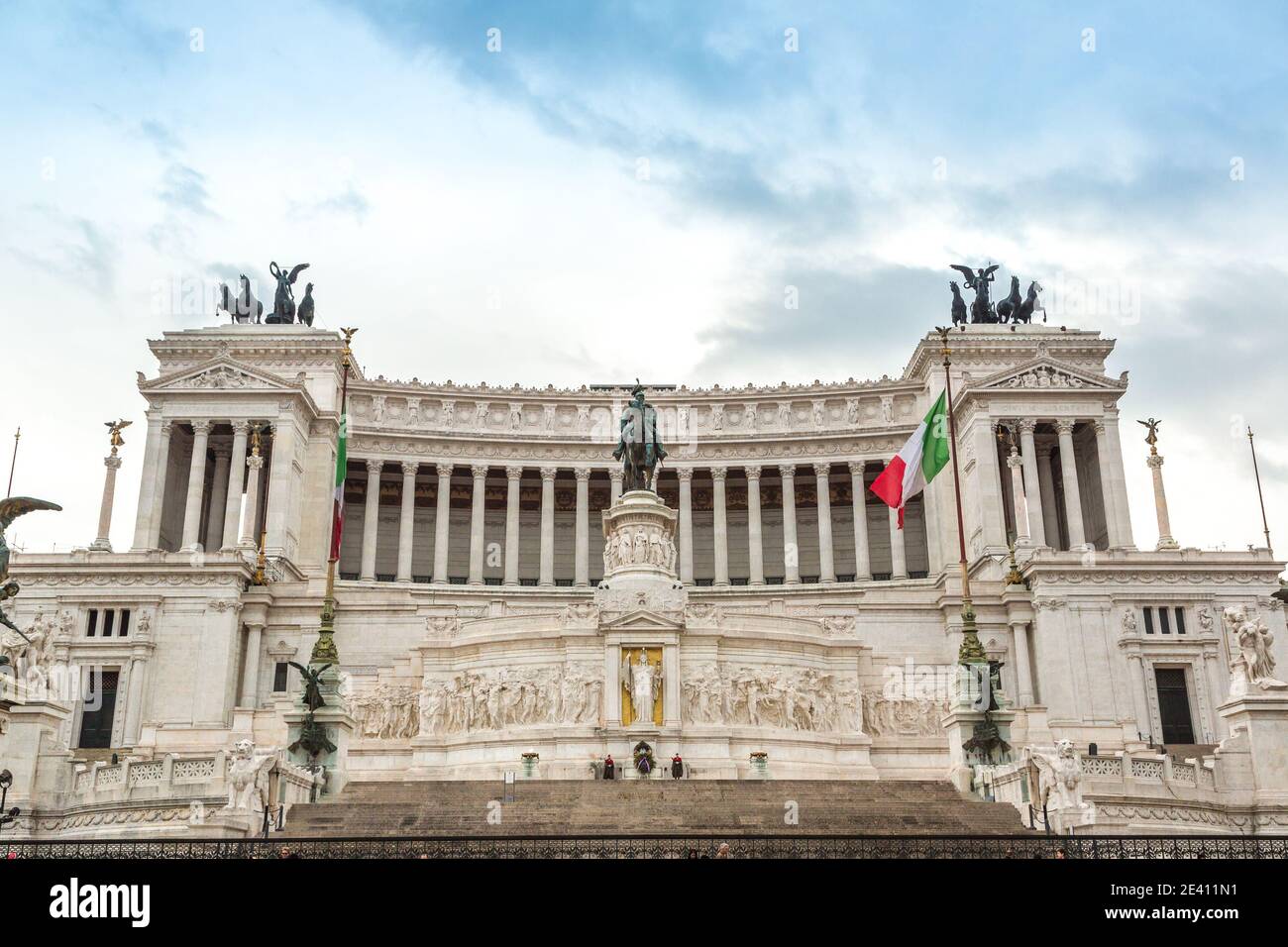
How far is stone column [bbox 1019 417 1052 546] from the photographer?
2904 inches

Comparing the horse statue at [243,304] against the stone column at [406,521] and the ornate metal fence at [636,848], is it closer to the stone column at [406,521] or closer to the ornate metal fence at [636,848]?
the stone column at [406,521]

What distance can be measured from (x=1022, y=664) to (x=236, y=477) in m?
45.3

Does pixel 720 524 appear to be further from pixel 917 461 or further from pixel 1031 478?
pixel 917 461

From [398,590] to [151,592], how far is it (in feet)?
54.6

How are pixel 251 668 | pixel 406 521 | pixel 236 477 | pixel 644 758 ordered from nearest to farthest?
1. pixel 644 758
2. pixel 251 668
3. pixel 236 477
4. pixel 406 521

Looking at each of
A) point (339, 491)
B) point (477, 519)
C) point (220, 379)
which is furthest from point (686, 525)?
point (339, 491)

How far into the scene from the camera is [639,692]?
44.6 metres

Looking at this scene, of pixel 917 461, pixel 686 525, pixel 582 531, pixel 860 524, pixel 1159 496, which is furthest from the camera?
pixel 686 525

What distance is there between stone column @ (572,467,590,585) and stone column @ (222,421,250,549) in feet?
68.8

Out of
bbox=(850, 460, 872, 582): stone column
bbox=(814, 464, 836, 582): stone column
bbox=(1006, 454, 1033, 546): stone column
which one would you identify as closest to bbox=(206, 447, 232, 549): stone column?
bbox=(814, 464, 836, 582): stone column

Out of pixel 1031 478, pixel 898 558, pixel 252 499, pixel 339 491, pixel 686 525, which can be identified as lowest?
pixel 339 491

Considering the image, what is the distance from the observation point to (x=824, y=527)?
81.6 meters

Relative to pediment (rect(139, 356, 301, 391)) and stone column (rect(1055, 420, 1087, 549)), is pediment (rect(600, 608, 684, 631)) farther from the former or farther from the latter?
stone column (rect(1055, 420, 1087, 549))
